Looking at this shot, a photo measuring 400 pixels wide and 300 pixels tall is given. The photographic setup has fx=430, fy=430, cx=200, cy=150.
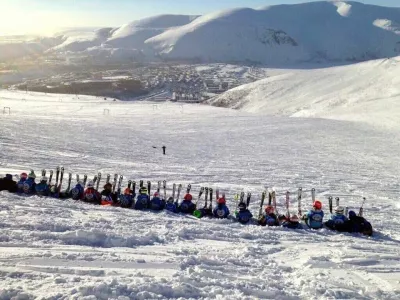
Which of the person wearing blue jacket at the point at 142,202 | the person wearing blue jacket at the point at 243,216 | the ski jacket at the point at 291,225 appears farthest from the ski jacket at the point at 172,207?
the ski jacket at the point at 291,225

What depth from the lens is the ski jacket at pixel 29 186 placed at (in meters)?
13.5

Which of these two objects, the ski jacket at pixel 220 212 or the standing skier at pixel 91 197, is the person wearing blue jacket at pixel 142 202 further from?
the ski jacket at pixel 220 212

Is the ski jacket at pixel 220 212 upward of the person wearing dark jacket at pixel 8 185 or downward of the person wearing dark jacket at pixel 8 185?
downward

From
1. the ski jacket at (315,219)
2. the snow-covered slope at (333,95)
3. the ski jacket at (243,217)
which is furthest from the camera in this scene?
the snow-covered slope at (333,95)

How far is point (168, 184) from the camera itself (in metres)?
18.4

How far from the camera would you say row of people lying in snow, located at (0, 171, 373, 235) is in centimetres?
1126

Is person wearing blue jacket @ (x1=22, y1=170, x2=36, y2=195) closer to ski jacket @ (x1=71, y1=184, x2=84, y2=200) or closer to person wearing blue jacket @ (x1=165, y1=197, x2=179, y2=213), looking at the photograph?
ski jacket @ (x1=71, y1=184, x2=84, y2=200)

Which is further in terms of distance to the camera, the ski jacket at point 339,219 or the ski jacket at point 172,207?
the ski jacket at point 172,207

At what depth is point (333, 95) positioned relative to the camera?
70.6 meters

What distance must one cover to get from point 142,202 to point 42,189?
336 centimetres

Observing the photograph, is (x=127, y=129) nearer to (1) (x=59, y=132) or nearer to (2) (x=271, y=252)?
(1) (x=59, y=132)

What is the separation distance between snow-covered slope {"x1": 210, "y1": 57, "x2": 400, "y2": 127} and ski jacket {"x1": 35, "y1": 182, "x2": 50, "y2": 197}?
41.2 m

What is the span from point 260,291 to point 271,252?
2354 millimetres

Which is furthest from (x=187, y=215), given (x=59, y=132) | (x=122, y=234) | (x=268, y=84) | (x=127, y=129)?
(x=268, y=84)
